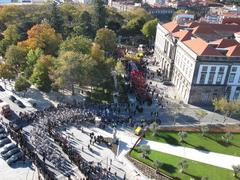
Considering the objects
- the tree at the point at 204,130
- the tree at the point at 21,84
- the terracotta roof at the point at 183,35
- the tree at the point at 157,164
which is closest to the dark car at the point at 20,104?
the tree at the point at 21,84

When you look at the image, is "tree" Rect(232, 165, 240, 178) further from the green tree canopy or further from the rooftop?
the green tree canopy

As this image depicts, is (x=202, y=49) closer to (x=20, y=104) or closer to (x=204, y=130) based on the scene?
(x=204, y=130)

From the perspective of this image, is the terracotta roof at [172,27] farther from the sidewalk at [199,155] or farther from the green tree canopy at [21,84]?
the sidewalk at [199,155]

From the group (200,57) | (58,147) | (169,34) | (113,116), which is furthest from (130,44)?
(58,147)

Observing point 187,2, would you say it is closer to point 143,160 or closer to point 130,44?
point 130,44

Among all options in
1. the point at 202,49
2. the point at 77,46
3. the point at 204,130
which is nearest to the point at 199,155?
the point at 204,130

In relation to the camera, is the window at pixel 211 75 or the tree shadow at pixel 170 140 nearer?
the tree shadow at pixel 170 140

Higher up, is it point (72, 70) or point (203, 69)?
point (72, 70)
